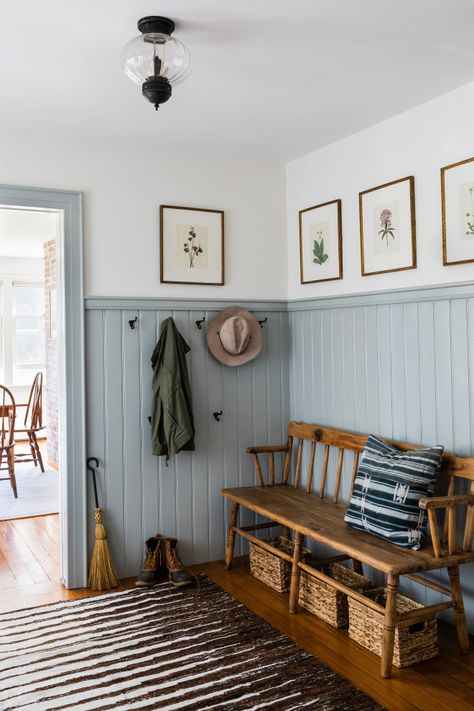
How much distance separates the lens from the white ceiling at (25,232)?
19.7ft

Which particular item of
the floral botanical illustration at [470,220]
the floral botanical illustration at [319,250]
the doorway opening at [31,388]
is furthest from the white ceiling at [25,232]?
the floral botanical illustration at [470,220]

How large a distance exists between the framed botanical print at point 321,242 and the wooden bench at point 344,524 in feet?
3.08

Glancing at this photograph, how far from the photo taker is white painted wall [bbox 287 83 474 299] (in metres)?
3.03

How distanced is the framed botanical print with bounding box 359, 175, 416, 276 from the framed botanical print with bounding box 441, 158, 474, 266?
224 millimetres

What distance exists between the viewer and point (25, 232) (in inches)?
274

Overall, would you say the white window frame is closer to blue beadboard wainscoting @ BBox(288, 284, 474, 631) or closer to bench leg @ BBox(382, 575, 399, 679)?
blue beadboard wainscoting @ BBox(288, 284, 474, 631)

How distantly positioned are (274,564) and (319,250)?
187 centimetres

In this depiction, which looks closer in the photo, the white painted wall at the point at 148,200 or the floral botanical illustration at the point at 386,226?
the floral botanical illustration at the point at 386,226

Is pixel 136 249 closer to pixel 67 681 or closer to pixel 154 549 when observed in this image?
pixel 154 549

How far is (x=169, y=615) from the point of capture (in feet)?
10.7

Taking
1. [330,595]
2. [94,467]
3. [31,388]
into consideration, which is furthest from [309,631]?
[31,388]

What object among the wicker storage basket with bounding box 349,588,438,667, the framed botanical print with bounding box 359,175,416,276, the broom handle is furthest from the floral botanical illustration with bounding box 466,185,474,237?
the broom handle

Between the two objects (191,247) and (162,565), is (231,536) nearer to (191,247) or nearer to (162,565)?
(162,565)

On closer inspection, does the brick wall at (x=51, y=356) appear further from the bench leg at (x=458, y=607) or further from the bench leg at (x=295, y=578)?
the bench leg at (x=458, y=607)
